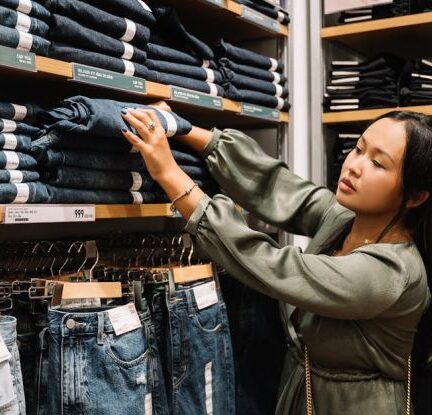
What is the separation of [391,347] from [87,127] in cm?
100

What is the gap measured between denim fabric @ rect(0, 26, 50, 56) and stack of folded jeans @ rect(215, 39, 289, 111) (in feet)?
2.69

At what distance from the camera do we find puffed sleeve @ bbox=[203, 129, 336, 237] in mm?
2008

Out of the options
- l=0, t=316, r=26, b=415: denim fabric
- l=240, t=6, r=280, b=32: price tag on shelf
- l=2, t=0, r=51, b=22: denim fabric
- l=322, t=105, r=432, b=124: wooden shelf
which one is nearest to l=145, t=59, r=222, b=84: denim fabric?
l=240, t=6, r=280, b=32: price tag on shelf

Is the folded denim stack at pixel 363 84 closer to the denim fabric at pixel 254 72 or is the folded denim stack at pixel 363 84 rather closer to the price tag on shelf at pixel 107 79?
the denim fabric at pixel 254 72

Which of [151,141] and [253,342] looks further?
[253,342]

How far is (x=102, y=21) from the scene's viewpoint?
1.61 meters

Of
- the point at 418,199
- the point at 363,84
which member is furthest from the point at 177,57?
the point at 363,84

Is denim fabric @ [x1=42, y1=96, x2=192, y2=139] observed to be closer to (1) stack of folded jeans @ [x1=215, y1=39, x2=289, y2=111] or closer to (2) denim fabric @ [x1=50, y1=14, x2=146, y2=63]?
(2) denim fabric @ [x1=50, y1=14, x2=146, y2=63]

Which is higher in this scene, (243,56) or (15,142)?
(243,56)

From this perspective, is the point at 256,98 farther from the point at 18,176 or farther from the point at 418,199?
the point at 18,176

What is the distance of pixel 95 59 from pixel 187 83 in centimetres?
43

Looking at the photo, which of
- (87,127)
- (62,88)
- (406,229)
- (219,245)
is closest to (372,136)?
(406,229)

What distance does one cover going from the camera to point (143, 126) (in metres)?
1.63

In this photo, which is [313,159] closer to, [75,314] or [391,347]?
[391,347]
